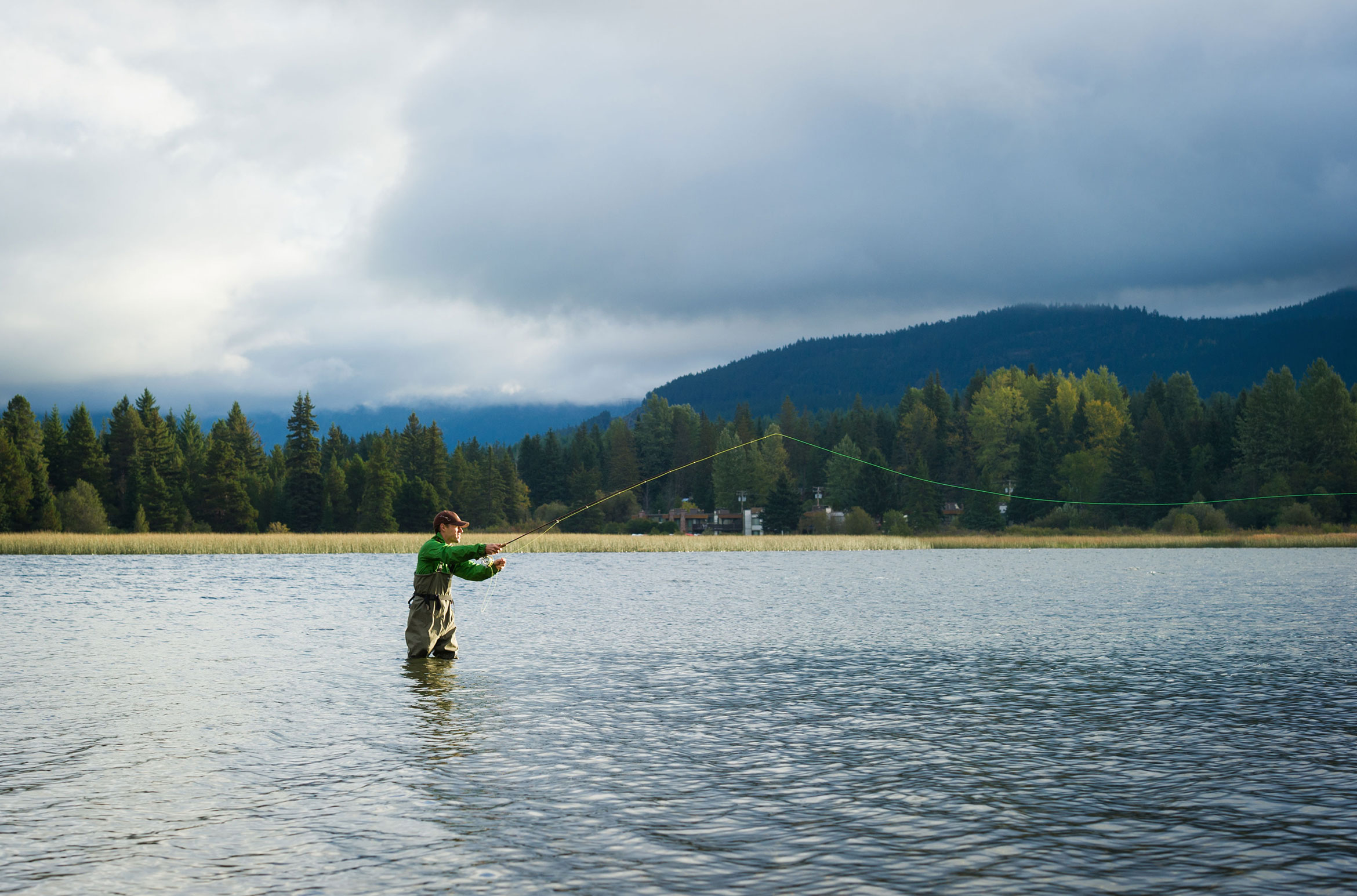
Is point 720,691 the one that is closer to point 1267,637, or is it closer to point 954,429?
point 1267,637

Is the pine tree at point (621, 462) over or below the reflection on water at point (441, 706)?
over

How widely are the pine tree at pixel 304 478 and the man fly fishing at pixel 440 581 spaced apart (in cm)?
10246

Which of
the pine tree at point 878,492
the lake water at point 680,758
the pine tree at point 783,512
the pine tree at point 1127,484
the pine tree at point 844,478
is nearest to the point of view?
the lake water at point 680,758

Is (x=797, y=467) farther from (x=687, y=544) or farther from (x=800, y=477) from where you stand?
(x=687, y=544)

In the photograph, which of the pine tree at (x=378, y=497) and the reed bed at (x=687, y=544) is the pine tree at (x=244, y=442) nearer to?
the pine tree at (x=378, y=497)

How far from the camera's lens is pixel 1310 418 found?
11256 centimetres

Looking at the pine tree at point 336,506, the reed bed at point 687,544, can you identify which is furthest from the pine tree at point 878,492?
the pine tree at point 336,506

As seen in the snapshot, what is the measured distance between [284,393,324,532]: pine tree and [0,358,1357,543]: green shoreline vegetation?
0.19 metres

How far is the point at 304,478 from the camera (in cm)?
11500

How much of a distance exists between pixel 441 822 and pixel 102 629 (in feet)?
57.7

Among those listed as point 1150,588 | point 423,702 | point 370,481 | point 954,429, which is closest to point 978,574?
point 1150,588

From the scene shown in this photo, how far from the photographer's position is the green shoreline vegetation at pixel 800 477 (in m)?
89.8

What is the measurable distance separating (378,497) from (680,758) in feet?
354

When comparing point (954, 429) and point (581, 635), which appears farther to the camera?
point (954, 429)
